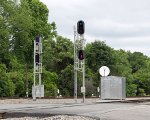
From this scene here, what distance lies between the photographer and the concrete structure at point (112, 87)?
131 feet

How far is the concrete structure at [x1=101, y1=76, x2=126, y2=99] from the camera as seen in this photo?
40.0 m

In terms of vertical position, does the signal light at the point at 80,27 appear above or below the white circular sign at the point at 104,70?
above

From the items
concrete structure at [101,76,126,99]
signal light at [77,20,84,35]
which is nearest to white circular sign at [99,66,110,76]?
concrete structure at [101,76,126,99]

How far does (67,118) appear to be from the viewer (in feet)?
52.1

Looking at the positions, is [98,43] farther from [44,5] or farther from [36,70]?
[36,70]

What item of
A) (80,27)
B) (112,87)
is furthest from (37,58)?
(80,27)

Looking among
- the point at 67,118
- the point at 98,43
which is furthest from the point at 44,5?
the point at 67,118

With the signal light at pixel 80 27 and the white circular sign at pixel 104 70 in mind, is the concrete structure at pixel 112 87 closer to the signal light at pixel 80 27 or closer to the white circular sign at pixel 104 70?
the white circular sign at pixel 104 70

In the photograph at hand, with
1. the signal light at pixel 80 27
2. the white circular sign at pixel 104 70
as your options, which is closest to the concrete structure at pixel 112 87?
the white circular sign at pixel 104 70

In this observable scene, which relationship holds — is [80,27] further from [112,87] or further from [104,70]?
[112,87]

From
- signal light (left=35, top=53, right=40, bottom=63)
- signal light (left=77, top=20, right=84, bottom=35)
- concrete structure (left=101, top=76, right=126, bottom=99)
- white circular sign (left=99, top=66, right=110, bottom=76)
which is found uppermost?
signal light (left=77, top=20, right=84, bottom=35)

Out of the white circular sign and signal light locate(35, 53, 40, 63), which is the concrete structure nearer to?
the white circular sign

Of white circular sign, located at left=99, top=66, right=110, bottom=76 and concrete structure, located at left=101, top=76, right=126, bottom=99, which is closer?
white circular sign, located at left=99, top=66, right=110, bottom=76

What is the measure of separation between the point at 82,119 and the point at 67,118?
514 mm
